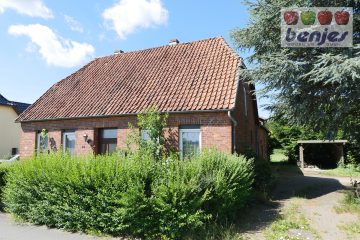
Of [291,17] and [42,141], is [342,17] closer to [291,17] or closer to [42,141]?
[291,17]

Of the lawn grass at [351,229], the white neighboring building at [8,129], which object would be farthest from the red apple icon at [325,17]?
the white neighboring building at [8,129]

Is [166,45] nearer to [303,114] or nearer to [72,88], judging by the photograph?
[72,88]

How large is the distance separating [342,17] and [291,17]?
1.61 meters

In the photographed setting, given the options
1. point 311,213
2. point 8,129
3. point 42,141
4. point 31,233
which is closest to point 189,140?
point 311,213

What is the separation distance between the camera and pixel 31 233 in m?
8.35

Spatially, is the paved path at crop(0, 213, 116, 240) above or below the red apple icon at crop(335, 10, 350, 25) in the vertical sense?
below

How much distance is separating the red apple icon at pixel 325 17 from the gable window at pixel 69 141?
474 inches

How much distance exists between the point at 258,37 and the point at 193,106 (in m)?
3.57

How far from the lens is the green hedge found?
295 inches

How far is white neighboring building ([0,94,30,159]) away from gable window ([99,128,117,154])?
16.1 metres

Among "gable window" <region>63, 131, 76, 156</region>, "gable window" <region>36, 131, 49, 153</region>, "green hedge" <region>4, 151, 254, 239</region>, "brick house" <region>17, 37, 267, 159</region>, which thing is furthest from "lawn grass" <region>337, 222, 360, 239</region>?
"gable window" <region>36, 131, 49, 153</region>

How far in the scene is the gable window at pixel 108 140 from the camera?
1561 cm

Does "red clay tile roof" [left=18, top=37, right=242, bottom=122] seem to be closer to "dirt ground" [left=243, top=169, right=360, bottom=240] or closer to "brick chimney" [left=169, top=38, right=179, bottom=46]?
"brick chimney" [left=169, top=38, right=179, bottom=46]

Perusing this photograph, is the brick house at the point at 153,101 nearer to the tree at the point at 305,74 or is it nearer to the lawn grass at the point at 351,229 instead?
the tree at the point at 305,74
